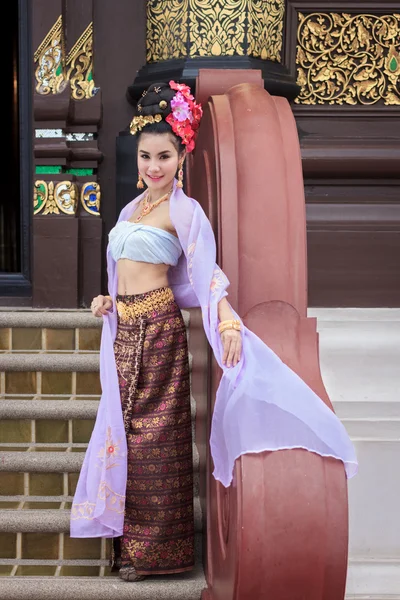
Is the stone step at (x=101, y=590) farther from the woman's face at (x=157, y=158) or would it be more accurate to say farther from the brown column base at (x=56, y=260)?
the brown column base at (x=56, y=260)

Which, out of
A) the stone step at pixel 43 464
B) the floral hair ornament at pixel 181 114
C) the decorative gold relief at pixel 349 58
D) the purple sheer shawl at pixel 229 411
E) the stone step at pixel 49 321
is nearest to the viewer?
the purple sheer shawl at pixel 229 411

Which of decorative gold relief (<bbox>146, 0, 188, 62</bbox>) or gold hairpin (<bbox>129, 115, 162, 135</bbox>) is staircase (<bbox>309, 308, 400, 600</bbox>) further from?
decorative gold relief (<bbox>146, 0, 188, 62</bbox>)

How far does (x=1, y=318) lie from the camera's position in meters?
3.55

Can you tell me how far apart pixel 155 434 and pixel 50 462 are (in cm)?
61

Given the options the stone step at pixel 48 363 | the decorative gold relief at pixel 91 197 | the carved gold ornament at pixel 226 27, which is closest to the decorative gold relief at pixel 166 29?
the carved gold ornament at pixel 226 27

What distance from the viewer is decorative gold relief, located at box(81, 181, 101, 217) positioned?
3947 mm

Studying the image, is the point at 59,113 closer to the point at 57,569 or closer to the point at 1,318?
the point at 1,318

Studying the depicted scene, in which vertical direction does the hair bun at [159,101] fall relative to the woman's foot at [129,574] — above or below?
above

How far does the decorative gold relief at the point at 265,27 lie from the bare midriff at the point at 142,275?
1644 mm

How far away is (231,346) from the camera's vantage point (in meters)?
2.11

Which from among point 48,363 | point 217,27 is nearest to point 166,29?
point 217,27

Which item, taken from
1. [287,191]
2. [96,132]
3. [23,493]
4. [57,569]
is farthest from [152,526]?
[96,132]

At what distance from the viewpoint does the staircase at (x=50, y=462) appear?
2559mm

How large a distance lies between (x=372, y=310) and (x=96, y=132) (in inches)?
65.8
